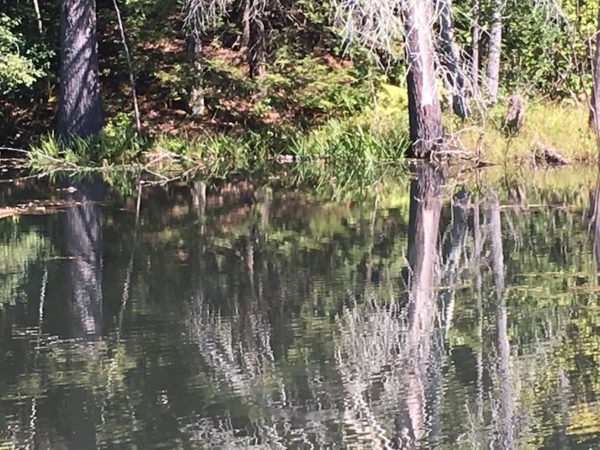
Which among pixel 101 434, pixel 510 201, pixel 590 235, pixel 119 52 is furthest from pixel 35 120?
pixel 101 434

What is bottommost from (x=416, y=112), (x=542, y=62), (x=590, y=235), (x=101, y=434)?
(x=101, y=434)

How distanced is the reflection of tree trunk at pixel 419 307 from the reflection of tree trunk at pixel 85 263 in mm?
1875

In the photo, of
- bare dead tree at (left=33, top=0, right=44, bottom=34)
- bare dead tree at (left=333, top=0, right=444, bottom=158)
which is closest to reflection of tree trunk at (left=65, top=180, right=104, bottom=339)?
bare dead tree at (left=333, top=0, right=444, bottom=158)

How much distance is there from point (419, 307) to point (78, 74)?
1502 centimetres

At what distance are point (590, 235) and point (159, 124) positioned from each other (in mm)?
13770

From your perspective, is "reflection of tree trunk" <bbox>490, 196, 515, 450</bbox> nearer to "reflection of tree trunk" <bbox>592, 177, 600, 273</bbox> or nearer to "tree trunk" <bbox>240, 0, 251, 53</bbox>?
"reflection of tree trunk" <bbox>592, 177, 600, 273</bbox>

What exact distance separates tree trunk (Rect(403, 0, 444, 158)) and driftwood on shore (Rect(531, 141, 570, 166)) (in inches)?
59.4

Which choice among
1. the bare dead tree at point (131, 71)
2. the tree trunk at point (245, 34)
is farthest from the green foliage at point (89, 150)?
the tree trunk at point (245, 34)

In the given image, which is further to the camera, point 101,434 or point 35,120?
point 35,120

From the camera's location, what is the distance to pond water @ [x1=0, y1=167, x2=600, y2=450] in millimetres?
4367

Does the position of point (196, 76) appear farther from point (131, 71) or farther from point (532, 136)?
point (532, 136)

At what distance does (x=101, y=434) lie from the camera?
14.1 ft

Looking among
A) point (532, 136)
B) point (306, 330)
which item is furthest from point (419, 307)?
point (532, 136)

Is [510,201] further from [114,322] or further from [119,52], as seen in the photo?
[119,52]
